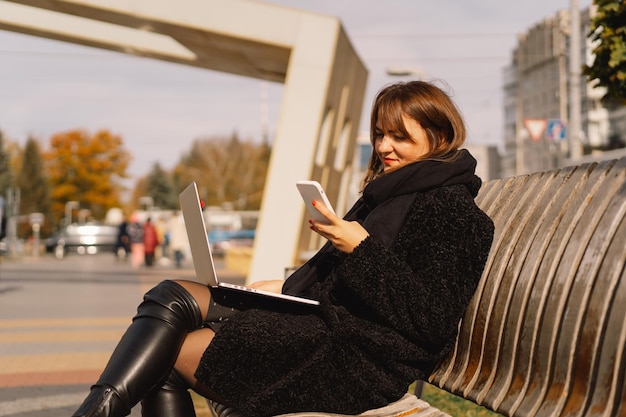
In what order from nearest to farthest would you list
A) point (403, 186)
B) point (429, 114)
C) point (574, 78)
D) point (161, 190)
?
point (403, 186) < point (429, 114) < point (574, 78) < point (161, 190)

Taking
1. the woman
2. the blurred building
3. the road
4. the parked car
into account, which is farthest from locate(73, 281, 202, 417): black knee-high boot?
the blurred building

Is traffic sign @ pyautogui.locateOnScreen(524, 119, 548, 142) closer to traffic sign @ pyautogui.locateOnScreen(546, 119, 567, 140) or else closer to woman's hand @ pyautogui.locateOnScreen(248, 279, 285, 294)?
traffic sign @ pyautogui.locateOnScreen(546, 119, 567, 140)

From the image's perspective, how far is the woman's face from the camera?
339cm

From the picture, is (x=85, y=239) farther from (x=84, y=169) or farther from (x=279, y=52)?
(x=279, y=52)

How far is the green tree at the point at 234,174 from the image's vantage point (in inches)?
3191

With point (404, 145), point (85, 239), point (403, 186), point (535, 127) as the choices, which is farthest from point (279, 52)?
point (85, 239)

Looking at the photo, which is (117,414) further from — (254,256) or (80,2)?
(80,2)

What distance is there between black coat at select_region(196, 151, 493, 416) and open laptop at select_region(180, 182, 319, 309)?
0.10 meters

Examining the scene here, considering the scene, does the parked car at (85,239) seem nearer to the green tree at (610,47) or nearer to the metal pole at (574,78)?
the metal pole at (574,78)

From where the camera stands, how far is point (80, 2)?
13422 mm

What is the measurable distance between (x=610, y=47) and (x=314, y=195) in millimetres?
3759

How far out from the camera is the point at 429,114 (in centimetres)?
337

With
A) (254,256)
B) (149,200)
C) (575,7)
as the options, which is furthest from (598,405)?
(149,200)

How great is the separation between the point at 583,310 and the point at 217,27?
11622 millimetres
